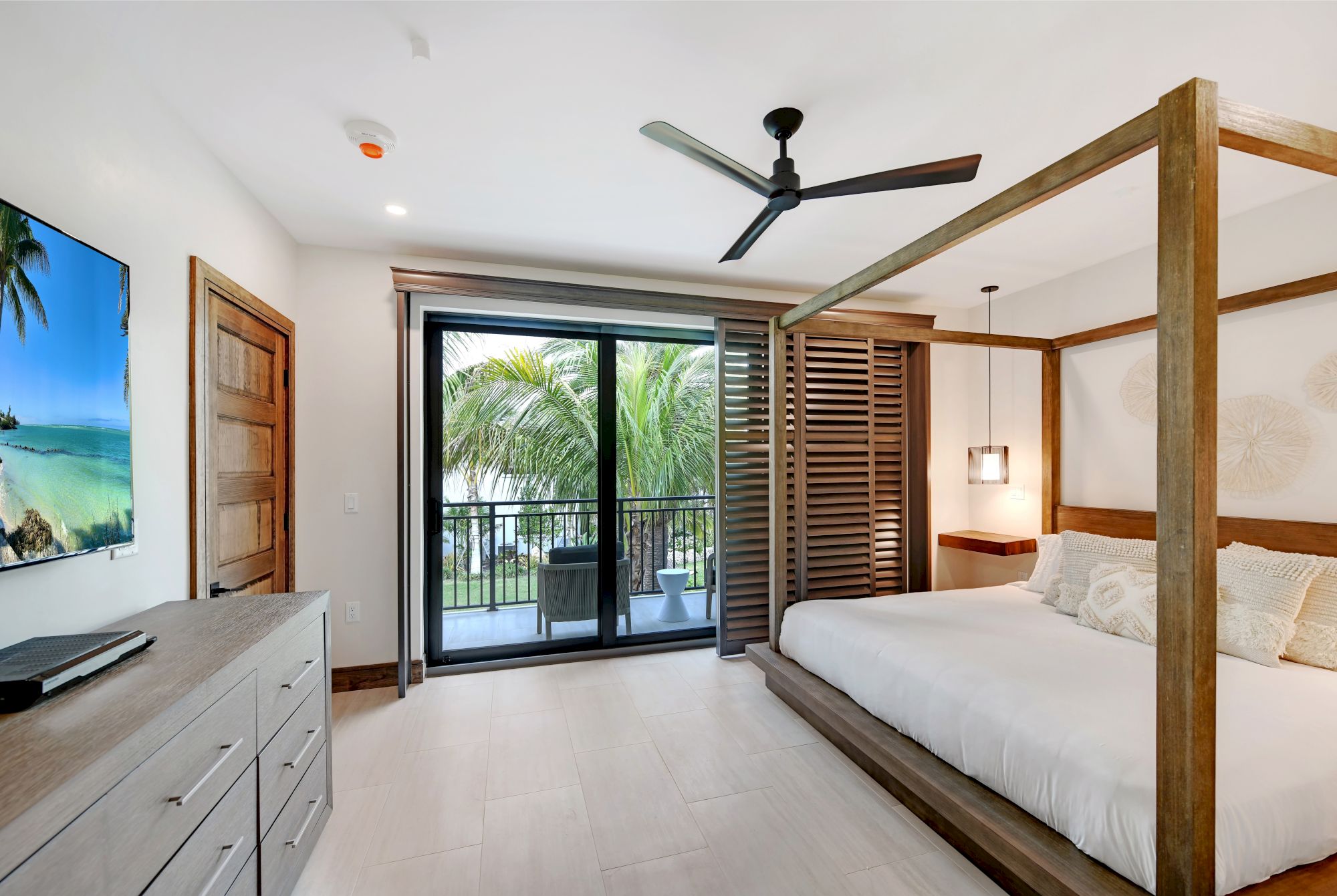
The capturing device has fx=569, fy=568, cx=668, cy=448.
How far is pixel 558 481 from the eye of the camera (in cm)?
384

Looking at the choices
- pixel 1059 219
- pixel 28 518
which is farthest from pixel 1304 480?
pixel 28 518

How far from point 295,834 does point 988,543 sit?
389 cm

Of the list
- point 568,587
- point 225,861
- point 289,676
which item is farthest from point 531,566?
point 225,861

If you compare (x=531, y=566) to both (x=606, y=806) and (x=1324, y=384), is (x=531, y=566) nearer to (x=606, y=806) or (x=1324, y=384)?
(x=606, y=806)

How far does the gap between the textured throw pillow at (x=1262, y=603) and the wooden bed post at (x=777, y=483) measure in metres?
1.79

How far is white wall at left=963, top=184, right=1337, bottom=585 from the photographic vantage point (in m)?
2.55

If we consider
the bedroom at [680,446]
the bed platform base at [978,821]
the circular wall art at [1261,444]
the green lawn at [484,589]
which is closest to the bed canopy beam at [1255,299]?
the bedroom at [680,446]

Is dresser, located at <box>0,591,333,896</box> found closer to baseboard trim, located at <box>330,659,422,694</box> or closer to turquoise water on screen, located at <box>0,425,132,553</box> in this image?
turquoise water on screen, located at <box>0,425,132,553</box>

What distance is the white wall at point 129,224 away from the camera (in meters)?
1.39

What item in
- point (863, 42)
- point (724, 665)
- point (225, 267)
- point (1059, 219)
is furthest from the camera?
point (724, 665)

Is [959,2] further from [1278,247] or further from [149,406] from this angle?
[149,406]

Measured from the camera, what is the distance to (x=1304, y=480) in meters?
2.58

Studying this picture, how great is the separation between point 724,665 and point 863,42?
3295 mm

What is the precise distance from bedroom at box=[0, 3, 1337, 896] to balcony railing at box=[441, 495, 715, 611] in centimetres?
4
